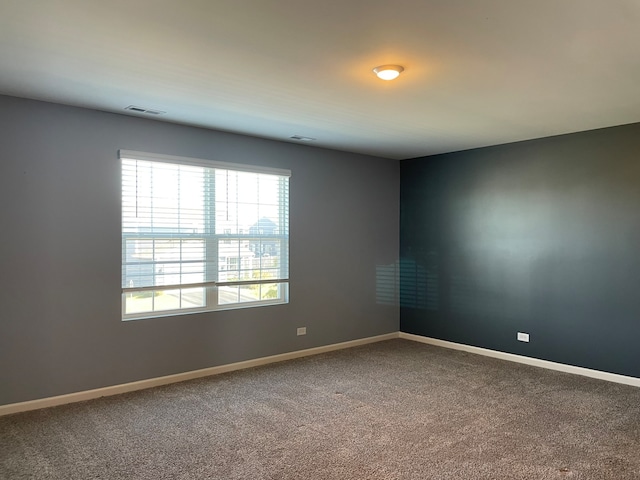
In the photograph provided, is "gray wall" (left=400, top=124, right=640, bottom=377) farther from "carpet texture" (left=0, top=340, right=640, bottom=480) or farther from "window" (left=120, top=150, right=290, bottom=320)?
"window" (left=120, top=150, right=290, bottom=320)

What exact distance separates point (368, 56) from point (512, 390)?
126 inches

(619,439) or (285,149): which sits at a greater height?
(285,149)

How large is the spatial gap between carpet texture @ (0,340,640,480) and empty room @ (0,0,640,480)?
0.02m

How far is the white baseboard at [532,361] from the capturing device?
177 inches

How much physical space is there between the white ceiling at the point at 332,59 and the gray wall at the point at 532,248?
662mm

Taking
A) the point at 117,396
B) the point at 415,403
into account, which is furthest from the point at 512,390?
the point at 117,396

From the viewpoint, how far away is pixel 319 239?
18.6ft

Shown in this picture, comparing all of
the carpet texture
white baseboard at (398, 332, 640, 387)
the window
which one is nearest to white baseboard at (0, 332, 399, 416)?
the carpet texture

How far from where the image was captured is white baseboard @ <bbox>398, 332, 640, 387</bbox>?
4.49 metres

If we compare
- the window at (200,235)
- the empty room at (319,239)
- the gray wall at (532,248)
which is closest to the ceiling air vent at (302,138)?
the empty room at (319,239)

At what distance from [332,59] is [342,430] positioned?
2499 mm

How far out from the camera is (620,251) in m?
4.51

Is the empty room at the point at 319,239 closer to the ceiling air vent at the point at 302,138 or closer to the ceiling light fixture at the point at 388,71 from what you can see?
the ceiling light fixture at the point at 388,71

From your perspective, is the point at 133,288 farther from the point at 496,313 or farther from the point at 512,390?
the point at 496,313
